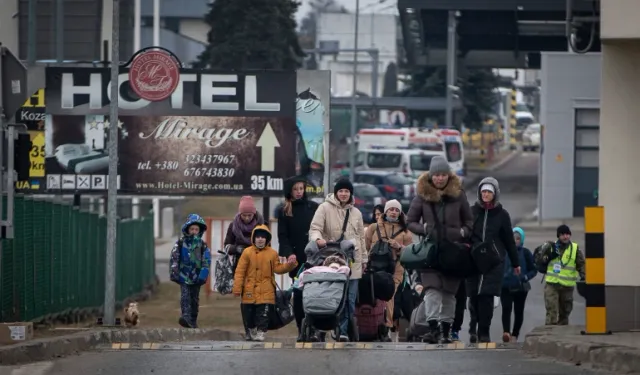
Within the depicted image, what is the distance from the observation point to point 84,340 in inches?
564

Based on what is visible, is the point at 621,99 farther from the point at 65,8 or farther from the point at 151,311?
the point at 65,8

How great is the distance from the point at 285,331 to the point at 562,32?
38.9 m

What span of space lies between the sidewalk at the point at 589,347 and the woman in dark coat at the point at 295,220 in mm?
3007

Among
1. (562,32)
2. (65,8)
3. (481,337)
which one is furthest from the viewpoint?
(562,32)

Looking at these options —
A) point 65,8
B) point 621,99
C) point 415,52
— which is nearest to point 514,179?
point 415,52

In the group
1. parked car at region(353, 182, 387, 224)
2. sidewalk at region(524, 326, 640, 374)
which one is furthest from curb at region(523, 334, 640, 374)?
parked car at region(353, 182, 387, 224)

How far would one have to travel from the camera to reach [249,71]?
25.9 m

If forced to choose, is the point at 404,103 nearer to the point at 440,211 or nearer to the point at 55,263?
the point at 55,263

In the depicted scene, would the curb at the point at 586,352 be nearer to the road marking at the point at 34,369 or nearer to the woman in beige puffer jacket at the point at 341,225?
the woman in beige puffer jacket at the point at 341,225

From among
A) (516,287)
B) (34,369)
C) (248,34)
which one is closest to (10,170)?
(34,369)

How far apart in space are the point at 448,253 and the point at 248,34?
49455mm

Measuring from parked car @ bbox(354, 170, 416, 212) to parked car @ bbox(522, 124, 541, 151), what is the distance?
40522mm

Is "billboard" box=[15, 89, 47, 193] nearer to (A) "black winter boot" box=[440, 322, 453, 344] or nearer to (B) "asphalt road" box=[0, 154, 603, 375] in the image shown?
(B) "asphalt road" box=[0, 154, 603, 375]

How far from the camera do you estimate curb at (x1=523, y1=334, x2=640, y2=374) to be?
10961mm
